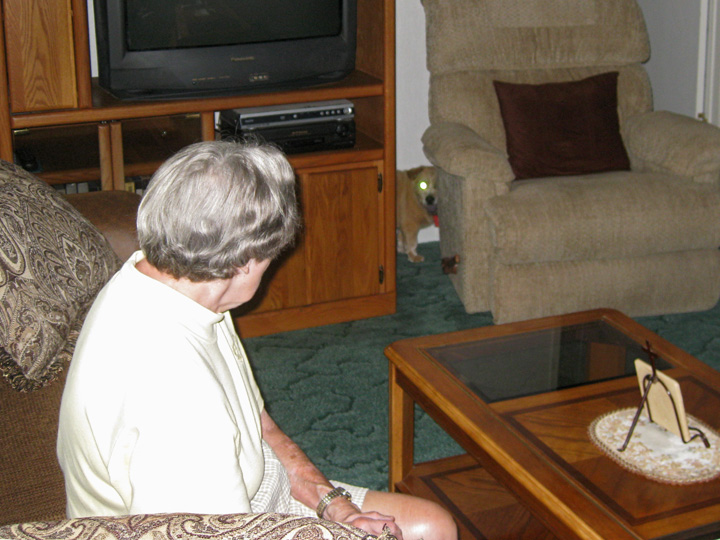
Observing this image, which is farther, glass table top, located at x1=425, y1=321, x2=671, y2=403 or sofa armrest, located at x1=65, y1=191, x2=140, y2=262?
sofa armrest, located at x1=65, y1=191, x2=140, y2=262

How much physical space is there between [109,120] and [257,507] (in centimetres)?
164

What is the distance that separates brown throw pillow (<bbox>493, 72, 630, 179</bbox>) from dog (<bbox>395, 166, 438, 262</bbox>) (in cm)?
41

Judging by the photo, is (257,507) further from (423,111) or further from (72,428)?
(423,111)

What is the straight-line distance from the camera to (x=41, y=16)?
2301 millimetres

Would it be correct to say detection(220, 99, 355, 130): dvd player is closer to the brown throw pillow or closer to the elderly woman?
the brown throw pillow

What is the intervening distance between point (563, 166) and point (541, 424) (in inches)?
66.0

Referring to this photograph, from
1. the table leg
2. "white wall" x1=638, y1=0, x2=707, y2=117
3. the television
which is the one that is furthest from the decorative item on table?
"white wall" x1=638, y1=0, x2=707, y2=117

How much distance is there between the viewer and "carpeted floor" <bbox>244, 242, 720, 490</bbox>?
215 centimetres

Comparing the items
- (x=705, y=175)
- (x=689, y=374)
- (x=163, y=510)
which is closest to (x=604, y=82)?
(x=705, y=175)

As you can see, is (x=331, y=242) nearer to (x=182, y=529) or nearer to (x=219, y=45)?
(x=219, y=45)

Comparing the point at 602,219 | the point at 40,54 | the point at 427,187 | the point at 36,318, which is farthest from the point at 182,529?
the point at 427,187

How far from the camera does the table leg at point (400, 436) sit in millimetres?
1760

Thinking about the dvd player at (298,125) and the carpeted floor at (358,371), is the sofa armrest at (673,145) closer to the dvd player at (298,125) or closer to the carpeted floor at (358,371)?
the carpeted floor at (358,371)

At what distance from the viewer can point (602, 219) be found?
265cm
